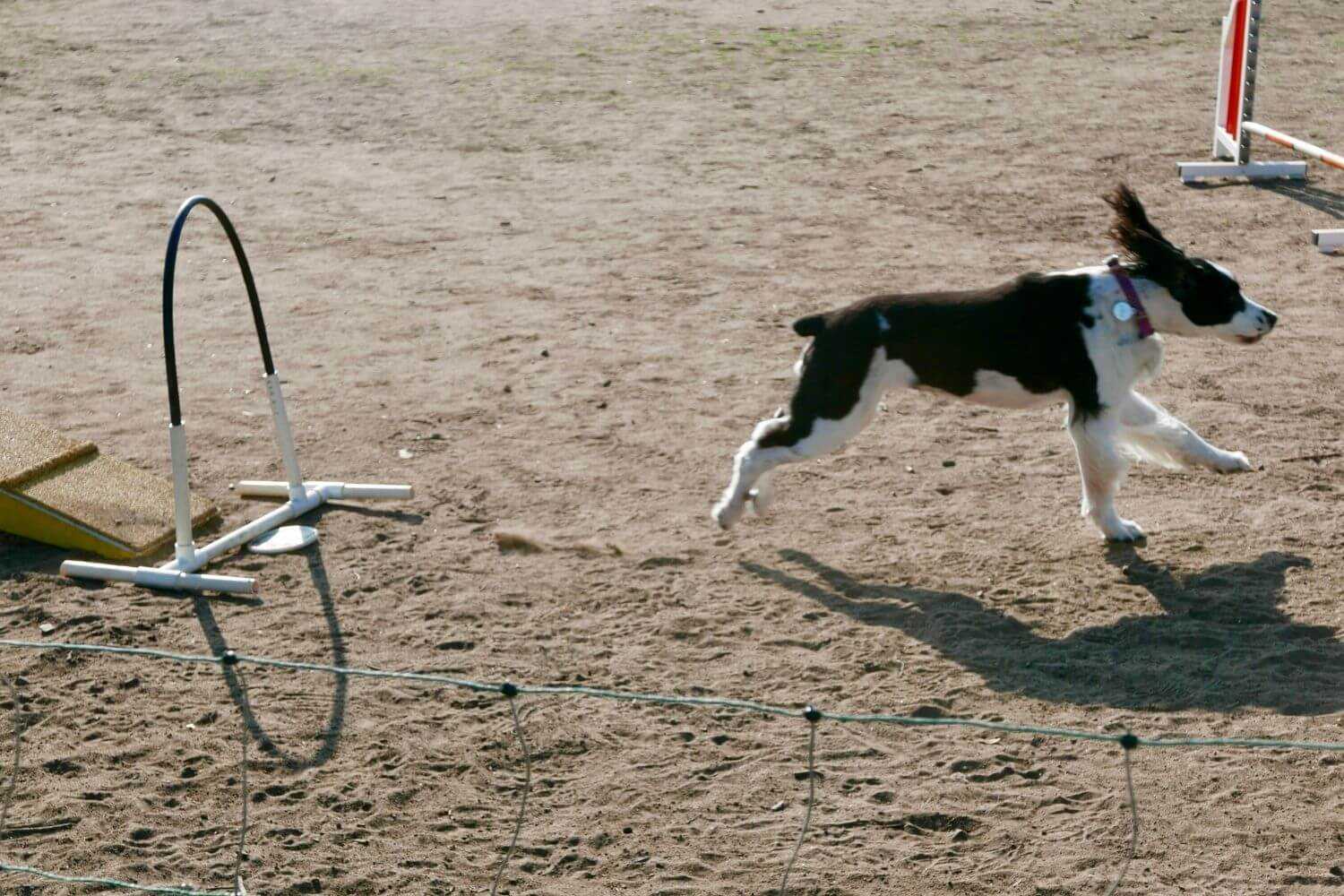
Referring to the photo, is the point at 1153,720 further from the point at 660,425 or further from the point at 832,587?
the point at 660,425

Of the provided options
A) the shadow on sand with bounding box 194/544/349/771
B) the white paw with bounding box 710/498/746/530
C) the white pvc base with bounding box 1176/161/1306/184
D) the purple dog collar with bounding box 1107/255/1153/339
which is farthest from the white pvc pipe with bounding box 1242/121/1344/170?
the shadow on sand with bounding box 194/544/349/771

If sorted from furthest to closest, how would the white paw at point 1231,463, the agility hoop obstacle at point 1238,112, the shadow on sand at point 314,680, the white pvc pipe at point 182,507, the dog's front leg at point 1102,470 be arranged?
the agility hoop obstacle at point 1238,112
the white paw at point 1231,463
the white pvc pipe at point 182,507
the dog's front leg at point 1102,470
the shadow on sand at point 314,680

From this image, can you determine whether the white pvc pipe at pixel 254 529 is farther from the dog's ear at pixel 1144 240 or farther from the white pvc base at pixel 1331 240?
the white pvc base at pixel 1331 240

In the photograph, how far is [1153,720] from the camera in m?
5.33

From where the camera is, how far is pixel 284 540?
7.08 m

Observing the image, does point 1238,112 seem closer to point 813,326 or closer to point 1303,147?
point 1303,147

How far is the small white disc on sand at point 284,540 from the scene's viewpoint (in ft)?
23.1

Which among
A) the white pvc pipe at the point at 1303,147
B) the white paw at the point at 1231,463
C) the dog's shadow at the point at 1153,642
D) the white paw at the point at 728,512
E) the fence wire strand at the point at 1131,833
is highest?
the white pvc pipe at the point at 1303,147

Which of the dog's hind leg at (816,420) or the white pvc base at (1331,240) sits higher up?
the dog's hind leg at (816,420)

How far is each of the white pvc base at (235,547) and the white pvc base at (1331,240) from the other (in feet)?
22.6

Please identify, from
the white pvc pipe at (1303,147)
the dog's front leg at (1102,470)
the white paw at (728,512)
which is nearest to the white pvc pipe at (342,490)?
the white paw at (728,512)

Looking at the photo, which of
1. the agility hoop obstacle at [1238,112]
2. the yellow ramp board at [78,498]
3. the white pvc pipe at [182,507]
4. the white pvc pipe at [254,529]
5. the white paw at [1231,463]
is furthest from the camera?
the agility hoop obstacle at [1238,112]

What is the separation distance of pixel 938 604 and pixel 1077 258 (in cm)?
507

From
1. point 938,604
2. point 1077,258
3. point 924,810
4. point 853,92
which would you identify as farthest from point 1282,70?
point 924,810
